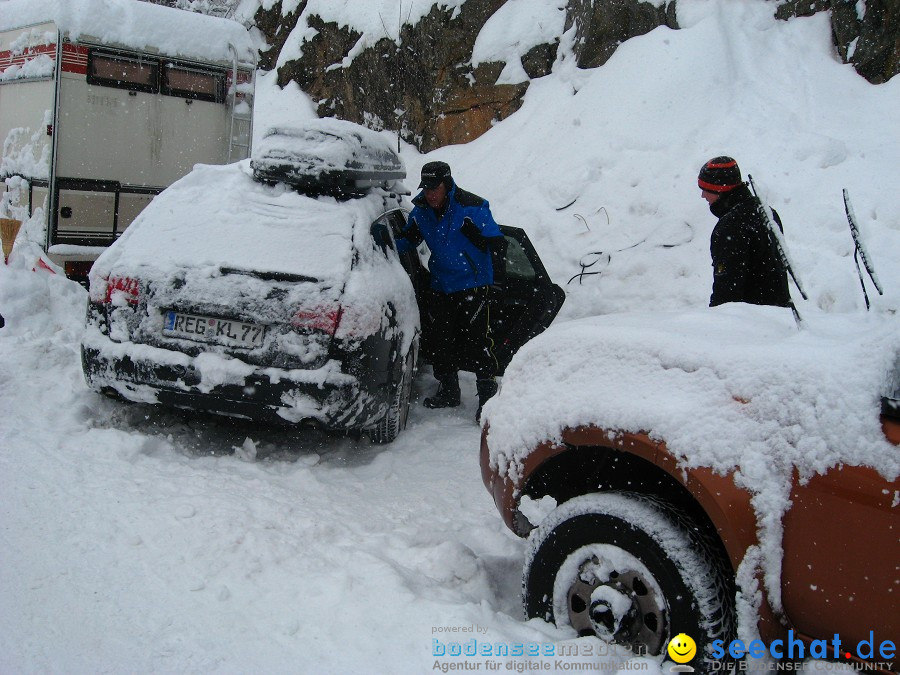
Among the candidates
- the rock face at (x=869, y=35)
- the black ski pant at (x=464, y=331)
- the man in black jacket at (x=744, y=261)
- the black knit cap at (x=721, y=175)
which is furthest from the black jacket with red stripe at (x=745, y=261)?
the rock face at (x=869, y=35)

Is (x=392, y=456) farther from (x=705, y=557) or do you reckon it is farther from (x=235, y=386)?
(x=705, y=557)

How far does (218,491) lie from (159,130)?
5970 millimetres

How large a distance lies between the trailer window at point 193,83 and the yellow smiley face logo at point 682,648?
8148 millimetres

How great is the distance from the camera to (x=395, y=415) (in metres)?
4.60

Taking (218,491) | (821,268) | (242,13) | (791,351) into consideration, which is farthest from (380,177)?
(242,13)

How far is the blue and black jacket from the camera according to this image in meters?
5.32

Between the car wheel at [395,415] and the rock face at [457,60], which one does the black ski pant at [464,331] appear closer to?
the car wheel at [395,415]

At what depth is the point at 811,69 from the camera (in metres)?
8.87

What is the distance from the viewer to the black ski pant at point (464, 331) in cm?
548

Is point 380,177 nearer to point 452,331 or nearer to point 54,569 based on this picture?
point 452,331

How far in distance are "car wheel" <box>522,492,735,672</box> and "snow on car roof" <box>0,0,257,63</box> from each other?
7479 mm

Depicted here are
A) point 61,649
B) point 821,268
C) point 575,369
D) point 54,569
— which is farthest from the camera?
point 821,268

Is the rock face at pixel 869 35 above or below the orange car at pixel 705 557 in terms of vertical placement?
above

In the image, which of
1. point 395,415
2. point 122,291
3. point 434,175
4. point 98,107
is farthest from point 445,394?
point 98,107
